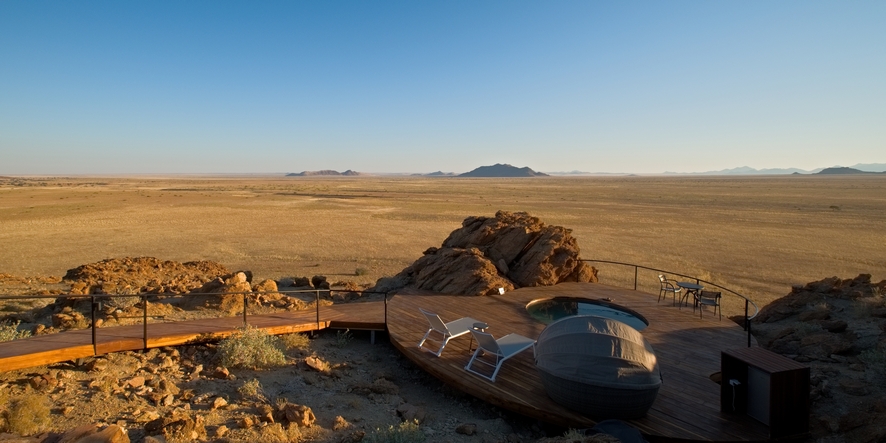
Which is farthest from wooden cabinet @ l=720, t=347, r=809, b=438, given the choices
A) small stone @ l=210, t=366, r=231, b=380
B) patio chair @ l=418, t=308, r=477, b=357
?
small stone @ l=210, t=366, r=231, b=380

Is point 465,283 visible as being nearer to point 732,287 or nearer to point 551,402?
point 551,402

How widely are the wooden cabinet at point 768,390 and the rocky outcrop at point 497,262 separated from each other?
21.2ft

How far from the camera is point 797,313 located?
38.9 feet

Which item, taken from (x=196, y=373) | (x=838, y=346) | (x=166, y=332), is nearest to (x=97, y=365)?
(x=166, y=332)

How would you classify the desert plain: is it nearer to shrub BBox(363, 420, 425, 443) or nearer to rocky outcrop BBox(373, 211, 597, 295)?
shrub BBox(363, 420, 425, 443)

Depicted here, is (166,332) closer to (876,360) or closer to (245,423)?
(245,423)

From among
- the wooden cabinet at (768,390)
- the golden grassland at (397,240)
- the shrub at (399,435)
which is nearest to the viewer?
the shrub at (399,435)

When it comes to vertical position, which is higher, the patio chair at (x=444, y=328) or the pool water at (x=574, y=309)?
the patio chair at (x=444, y=328)

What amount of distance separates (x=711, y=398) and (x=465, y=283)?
6.59m

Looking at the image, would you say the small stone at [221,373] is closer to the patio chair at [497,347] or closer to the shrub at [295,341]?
the shrub at [295,341]

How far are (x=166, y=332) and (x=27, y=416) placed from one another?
323 cm

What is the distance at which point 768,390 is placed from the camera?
6.18 meters

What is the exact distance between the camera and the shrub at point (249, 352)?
324 inches

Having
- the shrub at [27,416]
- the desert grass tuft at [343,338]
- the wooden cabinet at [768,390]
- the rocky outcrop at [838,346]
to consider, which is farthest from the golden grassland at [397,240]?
the shrub at [27,416]
